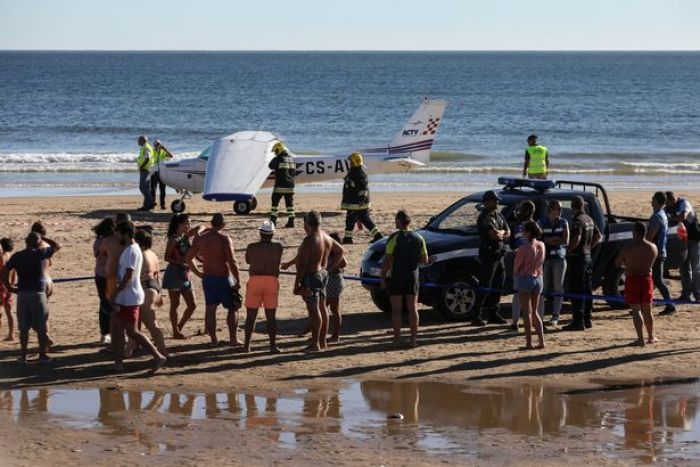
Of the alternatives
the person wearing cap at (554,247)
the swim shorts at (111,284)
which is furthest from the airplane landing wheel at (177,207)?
the swim shorts at (111,284)

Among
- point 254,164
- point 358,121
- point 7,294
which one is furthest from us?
point 358,121

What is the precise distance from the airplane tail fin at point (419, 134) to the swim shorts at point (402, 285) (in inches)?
606

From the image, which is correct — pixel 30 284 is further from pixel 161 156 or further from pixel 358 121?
pixel 358 121

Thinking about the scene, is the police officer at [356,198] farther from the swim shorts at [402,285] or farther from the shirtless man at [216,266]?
the shirtless man at [216,266]

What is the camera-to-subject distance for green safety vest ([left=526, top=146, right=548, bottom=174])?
81.0 feet

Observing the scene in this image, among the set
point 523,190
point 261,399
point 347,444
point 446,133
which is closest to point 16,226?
point 523,190

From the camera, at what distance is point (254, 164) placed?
23.7 metres

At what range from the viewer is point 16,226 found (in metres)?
22.6

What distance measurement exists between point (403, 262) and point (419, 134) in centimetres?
1595

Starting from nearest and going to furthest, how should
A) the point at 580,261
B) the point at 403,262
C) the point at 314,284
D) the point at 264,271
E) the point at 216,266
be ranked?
the point at 264,271 < the point at 314,284 < the point at 216,266 < the point at 403,262 < the point at 580,261

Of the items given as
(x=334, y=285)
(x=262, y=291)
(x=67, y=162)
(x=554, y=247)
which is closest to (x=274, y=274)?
(x=262, y=291)

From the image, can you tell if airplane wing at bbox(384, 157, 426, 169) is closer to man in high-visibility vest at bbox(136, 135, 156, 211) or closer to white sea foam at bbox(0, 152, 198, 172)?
man in high-visibility vest at bbox(136, 135, 156, 211)

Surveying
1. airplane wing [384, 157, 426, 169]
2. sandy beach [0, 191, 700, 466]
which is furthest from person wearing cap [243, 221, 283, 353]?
airplane wing [384, 157, 426, 169]

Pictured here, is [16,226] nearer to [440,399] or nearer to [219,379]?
[219,379]
